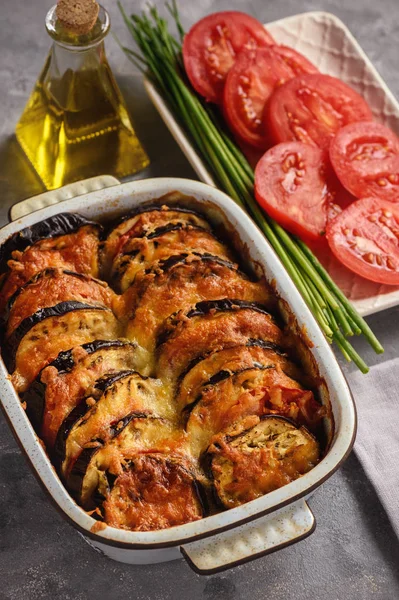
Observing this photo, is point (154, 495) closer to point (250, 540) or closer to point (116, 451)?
point (116, 451)

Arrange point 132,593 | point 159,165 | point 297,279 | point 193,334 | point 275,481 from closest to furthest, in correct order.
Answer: point 275,481, point 193,334, point 132,593, point 297,279, point 159,165

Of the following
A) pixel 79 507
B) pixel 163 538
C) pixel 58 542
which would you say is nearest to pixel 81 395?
pixel 79 507

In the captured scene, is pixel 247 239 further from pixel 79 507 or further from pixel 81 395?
pixel 79 507

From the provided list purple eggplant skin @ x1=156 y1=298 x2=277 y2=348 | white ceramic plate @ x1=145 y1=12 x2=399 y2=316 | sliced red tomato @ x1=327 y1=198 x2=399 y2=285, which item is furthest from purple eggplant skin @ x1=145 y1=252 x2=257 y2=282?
white ceramic plate @ x1=145 y1=12 x2=399 y2=316

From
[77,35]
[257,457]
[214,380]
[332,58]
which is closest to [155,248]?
[214,380]

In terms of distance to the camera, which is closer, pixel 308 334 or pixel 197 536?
pixel 197 536

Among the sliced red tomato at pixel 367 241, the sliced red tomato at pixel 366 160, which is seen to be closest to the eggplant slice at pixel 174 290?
the sliced red tomato at pixel 367 241

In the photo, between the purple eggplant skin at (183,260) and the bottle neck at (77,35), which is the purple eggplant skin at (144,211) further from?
the bottle neck at (77,35)
